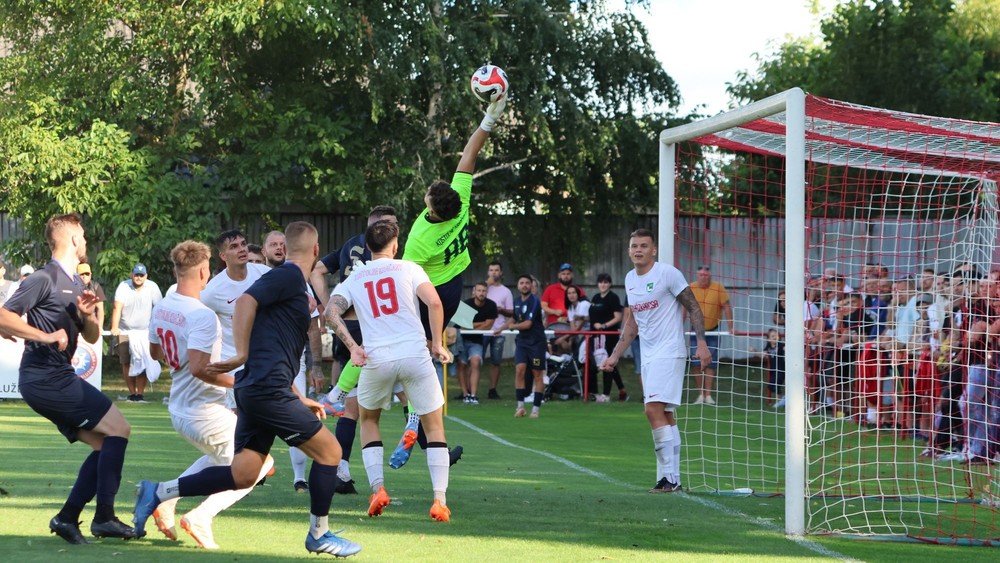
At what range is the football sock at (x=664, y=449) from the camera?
9.19 meters

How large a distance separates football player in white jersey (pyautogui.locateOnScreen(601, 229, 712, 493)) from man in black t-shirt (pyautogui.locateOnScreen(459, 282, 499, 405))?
982 cm

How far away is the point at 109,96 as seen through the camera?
22.3 metres

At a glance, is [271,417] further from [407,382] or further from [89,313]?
[407,382]

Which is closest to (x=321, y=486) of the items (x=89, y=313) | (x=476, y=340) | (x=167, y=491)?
(x=167, y=491)

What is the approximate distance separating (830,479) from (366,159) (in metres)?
15.1

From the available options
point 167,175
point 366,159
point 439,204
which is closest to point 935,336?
point 439,204

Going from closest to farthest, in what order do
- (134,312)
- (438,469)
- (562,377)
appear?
(438,469), (134,312), (562,377)

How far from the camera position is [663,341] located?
30.2ft

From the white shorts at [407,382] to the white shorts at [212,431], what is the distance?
0.94m

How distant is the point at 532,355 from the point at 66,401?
11.4 m

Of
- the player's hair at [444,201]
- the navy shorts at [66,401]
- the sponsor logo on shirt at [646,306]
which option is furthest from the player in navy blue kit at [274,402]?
the sponsor logo on shirt at [646,306]

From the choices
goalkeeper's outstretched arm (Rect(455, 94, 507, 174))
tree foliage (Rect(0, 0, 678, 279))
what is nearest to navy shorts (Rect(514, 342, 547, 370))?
tree foliage (Rect(0, 0, 678, 279))

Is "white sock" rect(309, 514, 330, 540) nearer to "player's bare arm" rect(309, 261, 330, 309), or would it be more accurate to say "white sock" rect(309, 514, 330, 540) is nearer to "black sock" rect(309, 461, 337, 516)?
"black sock" rect(309, 461, 337, 516)

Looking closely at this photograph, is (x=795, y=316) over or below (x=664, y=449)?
over
